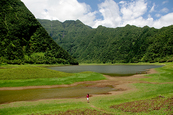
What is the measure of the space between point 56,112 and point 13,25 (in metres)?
219

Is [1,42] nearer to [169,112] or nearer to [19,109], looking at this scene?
[19,109]

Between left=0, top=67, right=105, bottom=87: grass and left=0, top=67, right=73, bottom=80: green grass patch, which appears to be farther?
left=0, top=67, right=73, bottom=80: green grass patch

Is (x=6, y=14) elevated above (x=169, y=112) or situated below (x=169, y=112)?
above

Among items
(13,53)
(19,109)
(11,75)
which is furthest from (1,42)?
(19,109)

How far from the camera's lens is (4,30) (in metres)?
177

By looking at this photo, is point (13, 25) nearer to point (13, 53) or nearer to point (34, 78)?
point (13, 53)

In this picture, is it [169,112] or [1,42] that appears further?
[1,42]

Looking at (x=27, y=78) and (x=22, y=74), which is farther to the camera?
(x=22, y=74)

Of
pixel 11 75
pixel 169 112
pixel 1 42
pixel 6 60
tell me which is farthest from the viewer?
pixel 1 42

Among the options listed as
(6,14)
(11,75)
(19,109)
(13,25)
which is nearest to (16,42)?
(13,25)

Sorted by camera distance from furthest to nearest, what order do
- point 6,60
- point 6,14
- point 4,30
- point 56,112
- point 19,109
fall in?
point 6,14 < point 4,30 < point 6,60 < point 19,109 < point 56,112

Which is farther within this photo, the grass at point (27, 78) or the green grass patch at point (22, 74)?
the green grass patch at point (22, 74)

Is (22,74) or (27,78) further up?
(22,74)

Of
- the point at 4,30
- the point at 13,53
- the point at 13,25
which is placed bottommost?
the point at 13,53
